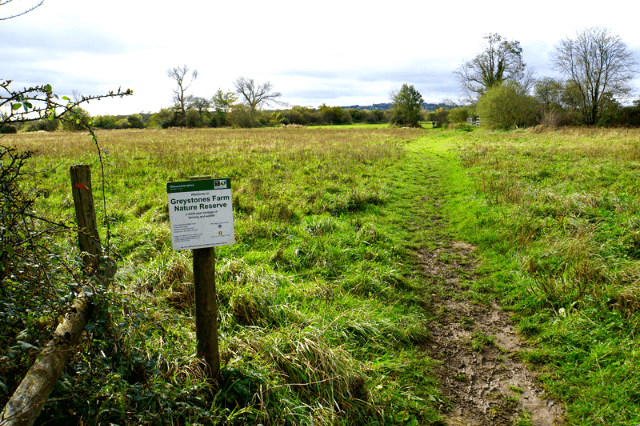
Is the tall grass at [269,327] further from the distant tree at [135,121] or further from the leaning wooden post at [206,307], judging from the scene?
the distant tree at [135,121]

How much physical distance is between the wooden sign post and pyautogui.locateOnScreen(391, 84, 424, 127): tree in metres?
59.9

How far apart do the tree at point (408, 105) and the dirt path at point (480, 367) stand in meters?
57.4

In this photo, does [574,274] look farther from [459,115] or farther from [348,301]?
[459,115]

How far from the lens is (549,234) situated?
21.9ft

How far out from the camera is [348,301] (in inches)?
192

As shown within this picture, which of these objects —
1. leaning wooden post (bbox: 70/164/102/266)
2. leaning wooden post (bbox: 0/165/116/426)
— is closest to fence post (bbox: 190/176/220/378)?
leaning wooden post (bbox: 0/165/116/426)

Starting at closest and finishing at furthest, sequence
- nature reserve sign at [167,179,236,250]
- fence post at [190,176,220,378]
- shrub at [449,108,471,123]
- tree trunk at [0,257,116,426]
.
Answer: tree trunk at [0,257,116,426] < nature reserve sign at [167,179,236,250] < fence post at [190,176,220,378] < shrub at [449,108,471,123]

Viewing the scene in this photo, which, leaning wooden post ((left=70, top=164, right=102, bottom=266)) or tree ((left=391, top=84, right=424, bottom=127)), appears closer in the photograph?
leaning wooden post ((left=70, top=164, right=102, bottom=266))

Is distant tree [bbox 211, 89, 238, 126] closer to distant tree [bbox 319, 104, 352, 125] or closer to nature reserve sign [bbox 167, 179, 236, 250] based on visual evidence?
distant tree [bbox 319, 104, 352, 125]

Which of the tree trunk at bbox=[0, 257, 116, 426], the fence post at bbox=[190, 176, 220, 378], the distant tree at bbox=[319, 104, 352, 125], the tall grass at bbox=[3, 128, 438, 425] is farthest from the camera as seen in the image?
the distant tree at bbox=[319, 104, 352, 125]

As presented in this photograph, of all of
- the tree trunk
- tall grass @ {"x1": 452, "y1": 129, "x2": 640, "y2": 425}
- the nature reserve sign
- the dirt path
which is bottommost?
the dirt path

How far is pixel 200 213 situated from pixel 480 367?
339 cm

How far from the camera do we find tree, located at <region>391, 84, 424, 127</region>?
58.8m

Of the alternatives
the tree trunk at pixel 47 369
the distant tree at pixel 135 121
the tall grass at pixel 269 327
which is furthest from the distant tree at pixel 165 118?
the tree trunk at pixel 47 369
